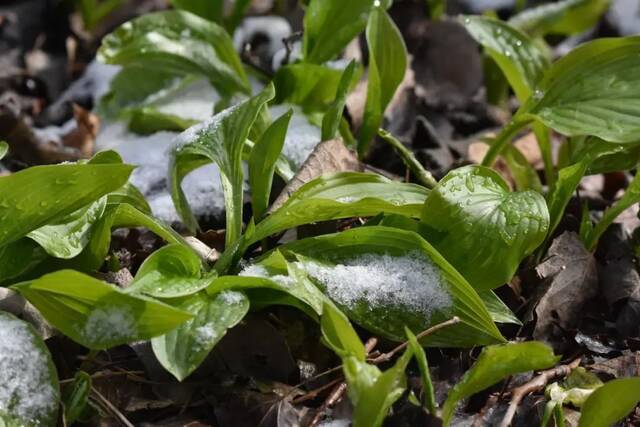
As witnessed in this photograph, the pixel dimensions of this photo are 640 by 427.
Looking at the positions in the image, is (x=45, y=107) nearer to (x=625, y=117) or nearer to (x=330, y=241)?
(x=330, y=241)

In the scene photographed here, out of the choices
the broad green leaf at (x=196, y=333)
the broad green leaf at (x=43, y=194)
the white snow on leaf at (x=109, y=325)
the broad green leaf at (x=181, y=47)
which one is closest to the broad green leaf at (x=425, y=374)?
the broad green leaf at (x=196, y=333)

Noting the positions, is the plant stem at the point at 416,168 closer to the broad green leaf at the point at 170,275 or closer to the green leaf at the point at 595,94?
the green leaf at the point at 595,94

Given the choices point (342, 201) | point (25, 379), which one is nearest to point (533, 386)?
point (342, 201)

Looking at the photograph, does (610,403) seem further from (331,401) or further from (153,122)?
(153,122)

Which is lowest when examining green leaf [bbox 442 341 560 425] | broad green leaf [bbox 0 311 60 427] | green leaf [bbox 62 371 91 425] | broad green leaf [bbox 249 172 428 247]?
green leaf [bbox 62 371 91 425]

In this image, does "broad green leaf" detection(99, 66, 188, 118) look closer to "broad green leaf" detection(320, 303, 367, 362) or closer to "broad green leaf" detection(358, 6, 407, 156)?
"broad green leaf" detection(358, 6, 407, 156)

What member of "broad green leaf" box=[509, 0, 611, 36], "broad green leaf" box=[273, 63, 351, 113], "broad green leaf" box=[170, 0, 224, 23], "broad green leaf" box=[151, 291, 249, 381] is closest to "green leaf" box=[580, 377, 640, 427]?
"broad green leaf" box=[151, 291, 249, 381]
